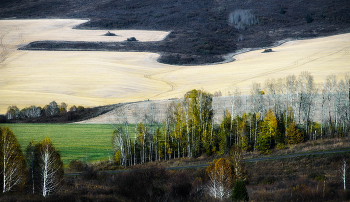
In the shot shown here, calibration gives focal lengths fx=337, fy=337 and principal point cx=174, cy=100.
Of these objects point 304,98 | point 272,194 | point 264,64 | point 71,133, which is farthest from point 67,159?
point 264,64

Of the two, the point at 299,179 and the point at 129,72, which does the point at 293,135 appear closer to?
the point at 299,179

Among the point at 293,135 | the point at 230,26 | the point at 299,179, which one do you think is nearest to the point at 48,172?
the point at 299,179

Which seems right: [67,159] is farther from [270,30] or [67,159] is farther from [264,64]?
[270,30]

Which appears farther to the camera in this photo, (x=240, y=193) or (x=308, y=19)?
(x=308, y=19)

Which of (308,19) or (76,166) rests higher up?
(308,19)

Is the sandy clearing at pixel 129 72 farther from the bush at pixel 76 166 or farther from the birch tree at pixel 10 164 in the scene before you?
the birch tree at pixel 10 164

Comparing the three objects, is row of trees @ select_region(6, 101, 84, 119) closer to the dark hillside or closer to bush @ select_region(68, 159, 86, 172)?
bush @ select_region(68, 159, 86, 172)

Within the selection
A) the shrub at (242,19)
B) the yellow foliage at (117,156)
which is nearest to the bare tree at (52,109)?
the yellow foliage at (117,156)
